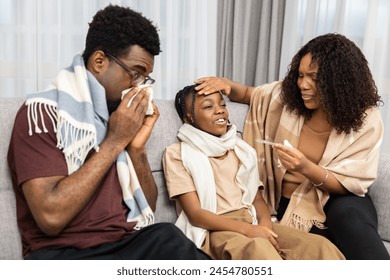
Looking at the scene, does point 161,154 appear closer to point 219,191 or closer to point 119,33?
point 219,191

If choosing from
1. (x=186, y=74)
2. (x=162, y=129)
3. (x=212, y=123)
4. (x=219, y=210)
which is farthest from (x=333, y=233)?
(x=186, y=74)

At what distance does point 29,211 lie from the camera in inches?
56.7

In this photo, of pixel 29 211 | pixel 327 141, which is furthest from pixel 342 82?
pixel 29 211

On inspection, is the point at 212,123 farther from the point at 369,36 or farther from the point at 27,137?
the point at 369,36

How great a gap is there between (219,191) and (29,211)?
0.69 metres

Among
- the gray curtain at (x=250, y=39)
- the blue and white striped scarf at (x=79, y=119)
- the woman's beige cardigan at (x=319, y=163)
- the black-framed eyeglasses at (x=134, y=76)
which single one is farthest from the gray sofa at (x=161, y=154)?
the gray curtain at (x=250, y=39)

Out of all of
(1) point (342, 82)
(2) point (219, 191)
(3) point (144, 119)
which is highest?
(1) point (342, 82)

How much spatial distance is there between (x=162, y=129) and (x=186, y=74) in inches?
34.5

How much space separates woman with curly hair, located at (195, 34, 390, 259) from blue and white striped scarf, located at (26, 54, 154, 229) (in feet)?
1.68

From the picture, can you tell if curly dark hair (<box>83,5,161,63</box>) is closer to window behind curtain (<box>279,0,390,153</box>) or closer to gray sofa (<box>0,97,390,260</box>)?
gray sofa (<box>0,97,390,260</box>)

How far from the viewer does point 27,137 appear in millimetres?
1333

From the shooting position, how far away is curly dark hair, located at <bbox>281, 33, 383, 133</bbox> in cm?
185

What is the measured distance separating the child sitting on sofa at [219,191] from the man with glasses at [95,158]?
20 cm
